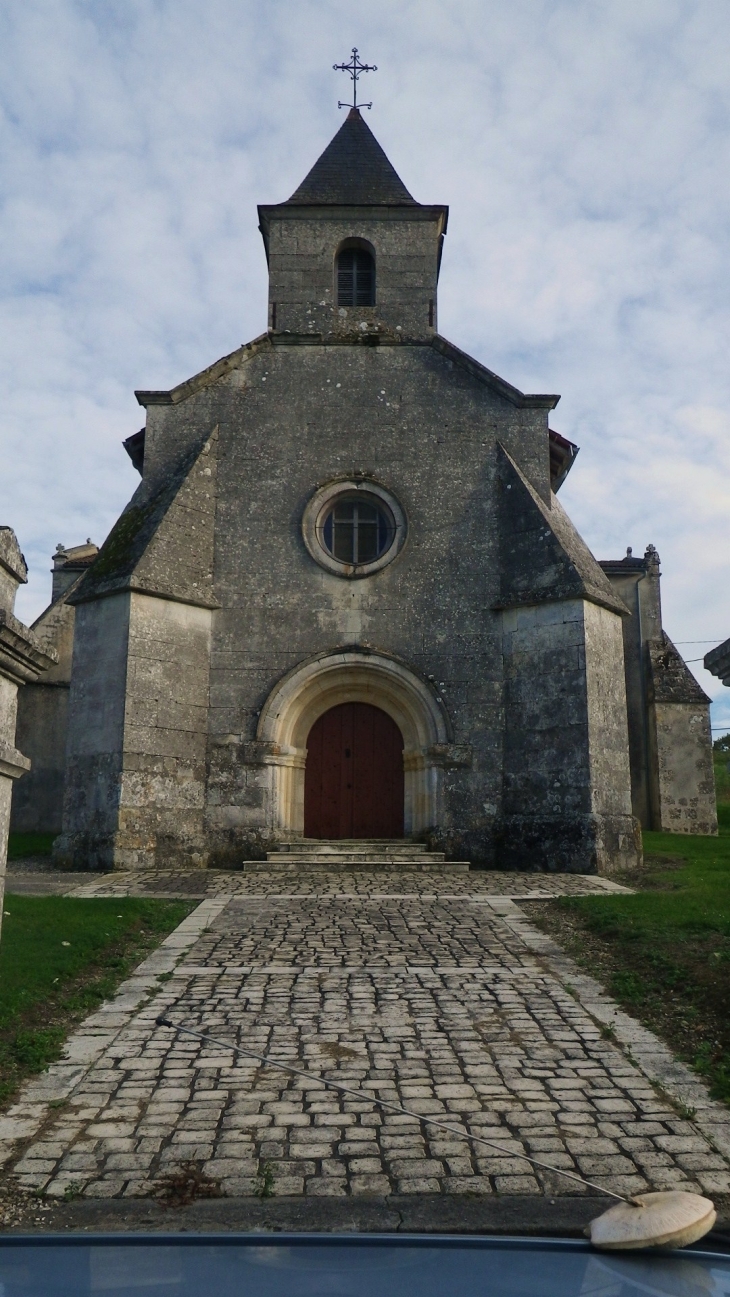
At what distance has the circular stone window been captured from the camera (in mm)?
13664

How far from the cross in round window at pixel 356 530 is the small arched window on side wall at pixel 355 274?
12.0 ft

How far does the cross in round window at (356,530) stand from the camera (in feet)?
45.8

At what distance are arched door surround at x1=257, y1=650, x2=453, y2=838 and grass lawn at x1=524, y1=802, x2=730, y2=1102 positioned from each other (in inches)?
129

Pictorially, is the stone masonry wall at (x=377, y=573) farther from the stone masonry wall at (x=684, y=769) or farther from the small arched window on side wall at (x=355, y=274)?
the stone masonry wall at (x=684, y=769)

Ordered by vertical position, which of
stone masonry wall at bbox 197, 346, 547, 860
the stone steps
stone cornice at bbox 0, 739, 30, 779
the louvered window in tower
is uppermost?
the louvered window in tower

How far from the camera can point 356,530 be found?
14.0 metres

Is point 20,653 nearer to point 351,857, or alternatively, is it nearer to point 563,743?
point 351,857

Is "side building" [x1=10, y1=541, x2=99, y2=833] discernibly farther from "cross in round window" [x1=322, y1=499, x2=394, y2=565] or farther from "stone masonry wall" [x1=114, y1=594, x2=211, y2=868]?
"cross in round window" [x1=322, y1=499, x2=394, y2=565]

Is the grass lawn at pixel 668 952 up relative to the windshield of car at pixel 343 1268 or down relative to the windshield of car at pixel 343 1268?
up

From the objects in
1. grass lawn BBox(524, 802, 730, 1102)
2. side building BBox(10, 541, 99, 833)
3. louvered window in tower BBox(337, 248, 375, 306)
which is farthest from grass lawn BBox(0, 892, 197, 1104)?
louvered window in tower BBox(337, 248, 375, 306)

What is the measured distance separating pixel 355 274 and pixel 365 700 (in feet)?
23.3

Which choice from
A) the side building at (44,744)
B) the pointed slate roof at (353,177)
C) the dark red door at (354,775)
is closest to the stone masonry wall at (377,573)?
the dark red door at (354,775)

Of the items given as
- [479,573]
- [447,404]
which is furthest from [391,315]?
[479,573]

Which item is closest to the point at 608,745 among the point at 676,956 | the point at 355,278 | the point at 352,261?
the point at 676,956
